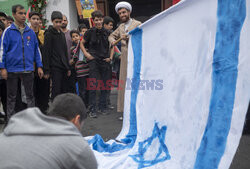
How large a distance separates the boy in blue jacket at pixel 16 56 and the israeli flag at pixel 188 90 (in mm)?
1447

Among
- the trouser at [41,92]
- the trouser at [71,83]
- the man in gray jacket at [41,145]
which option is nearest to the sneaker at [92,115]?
the trouser at [71,83]

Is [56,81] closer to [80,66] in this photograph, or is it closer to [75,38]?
[80,66]

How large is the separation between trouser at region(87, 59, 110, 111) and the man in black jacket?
0.47 metres

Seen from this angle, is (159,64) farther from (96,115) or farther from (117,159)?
(96,115)

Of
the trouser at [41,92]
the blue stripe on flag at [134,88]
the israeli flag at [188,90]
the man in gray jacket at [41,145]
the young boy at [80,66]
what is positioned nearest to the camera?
the man in gray jacket at [41,145]

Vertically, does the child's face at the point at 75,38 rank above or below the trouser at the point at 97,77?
above

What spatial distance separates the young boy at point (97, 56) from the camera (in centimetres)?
412

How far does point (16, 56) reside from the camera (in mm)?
3389

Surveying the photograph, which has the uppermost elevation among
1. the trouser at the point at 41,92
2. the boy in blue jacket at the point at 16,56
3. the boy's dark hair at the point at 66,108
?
the boy in blue jacket at the point at 16,56

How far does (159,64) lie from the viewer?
262 cm

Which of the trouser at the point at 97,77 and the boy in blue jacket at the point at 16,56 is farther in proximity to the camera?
the trouser at the point at 97,77

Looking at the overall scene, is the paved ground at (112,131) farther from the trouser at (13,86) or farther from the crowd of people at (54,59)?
the trouser at (13,86)

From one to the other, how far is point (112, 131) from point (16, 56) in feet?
5.77

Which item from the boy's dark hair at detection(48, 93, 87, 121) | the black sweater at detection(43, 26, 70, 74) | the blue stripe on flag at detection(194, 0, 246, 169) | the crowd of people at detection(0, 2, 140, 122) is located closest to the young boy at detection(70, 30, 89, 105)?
the crowd of people at detection(0, 2, 140, 122)
